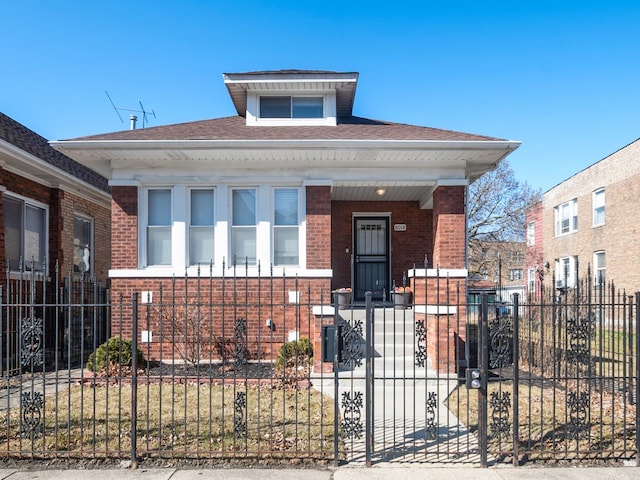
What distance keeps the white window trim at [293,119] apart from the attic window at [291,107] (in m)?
0.10

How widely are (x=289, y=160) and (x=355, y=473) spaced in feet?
20.4

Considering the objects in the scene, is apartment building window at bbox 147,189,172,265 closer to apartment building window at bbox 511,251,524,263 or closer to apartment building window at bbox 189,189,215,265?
apartment building window at bbox 189,189,215,265

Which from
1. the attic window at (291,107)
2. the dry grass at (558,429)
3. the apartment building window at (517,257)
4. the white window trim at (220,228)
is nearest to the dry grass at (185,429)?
the dry grass at (558,429)

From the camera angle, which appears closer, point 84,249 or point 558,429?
point 558,429

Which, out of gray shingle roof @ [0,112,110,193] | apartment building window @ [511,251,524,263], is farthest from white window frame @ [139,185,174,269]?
apartment building window @ [511,251,524,263]

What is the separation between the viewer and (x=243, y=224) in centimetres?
965

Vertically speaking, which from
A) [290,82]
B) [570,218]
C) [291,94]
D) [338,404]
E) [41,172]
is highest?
[290,82]

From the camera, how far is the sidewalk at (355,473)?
4.63 meters

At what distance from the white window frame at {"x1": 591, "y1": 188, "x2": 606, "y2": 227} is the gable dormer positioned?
15902mm

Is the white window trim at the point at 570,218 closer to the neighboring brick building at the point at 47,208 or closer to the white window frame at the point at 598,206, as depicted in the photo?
the white window frame at the point at 598,206

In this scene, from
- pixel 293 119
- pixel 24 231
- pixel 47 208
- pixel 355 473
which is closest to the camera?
pixel 355 473

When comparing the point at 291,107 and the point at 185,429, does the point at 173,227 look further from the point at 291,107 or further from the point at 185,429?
the point at 185,429

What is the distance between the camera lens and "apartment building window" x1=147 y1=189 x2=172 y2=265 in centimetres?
959

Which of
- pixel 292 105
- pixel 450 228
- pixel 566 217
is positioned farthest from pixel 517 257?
pixel 292 105
